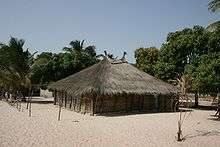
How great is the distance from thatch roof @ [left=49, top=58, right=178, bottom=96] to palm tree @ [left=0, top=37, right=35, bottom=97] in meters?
7.09

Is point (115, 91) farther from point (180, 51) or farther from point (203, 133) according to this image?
Result: point (180, 51)

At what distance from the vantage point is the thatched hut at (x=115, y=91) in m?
24.4

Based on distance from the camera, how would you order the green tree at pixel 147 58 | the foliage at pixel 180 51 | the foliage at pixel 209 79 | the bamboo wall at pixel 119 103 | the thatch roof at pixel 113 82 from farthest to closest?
the green tree at pixel 147 58
the foliage at pixel 180 51
the foliage at pixel 209 79
the bamboo wall at pixel 119 103
the thatch roof at pixel 113 82

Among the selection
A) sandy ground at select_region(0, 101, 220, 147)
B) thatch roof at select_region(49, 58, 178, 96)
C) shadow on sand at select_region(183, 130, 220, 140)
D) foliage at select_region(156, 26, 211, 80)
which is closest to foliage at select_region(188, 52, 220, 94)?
thatch roof at select_region(49, 58, 178, 96)

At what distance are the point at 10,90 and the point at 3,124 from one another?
71.1 ft

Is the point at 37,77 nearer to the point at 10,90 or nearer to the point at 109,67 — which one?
the point at 10,90

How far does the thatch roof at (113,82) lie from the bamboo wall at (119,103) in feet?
3.00

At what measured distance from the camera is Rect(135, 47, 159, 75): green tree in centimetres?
4827

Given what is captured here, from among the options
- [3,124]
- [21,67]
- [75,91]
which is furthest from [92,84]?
[21,67]

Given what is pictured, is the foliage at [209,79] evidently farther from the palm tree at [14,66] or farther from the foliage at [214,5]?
the palm tree at [14,66]

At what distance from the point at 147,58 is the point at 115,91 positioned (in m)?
26.0

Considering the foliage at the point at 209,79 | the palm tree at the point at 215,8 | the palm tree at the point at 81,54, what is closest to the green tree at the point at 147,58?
the palm tree at the point at 81,54

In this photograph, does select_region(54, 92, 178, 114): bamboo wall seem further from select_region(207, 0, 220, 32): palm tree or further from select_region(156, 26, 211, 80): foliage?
select_region(207, 0, 220, 32): palm tree

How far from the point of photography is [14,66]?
36562mm
